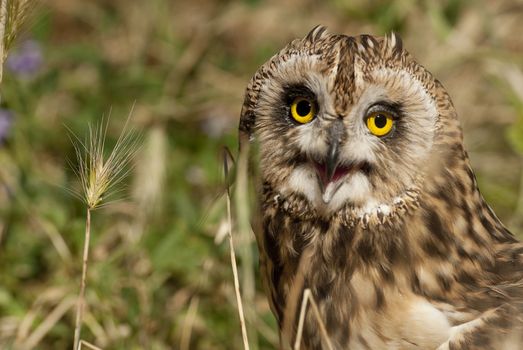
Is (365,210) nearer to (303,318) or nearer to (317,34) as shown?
(303,318)

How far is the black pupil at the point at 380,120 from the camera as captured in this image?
79.0 inches

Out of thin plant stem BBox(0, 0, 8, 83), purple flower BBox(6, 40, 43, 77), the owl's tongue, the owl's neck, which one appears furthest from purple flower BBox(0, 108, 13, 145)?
the owl's tongue

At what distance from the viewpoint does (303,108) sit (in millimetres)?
2037

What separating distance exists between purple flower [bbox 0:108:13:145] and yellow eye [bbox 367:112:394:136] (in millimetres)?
1708

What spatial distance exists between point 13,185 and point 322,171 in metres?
1.46

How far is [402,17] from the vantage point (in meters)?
3.96

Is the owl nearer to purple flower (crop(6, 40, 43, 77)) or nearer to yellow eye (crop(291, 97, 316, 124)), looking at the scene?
yellow eye (crop(291, 97, 316, 124))

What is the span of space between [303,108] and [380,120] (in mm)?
152

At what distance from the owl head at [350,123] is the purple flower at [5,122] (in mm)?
1491

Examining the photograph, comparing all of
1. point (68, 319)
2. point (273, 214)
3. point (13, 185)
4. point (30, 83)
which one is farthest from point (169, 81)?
point (273, 214)

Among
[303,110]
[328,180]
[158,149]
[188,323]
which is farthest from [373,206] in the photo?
[158,149]

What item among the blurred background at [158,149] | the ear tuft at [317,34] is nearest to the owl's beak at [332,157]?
the ear tuft at [317,34]

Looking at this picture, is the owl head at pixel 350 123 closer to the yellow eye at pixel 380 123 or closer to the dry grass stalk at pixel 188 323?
the yellow eye at pixel 380 123

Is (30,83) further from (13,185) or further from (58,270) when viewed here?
(58,270)
